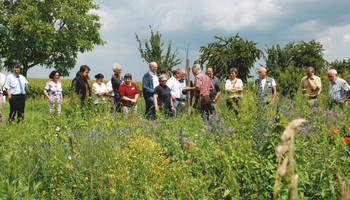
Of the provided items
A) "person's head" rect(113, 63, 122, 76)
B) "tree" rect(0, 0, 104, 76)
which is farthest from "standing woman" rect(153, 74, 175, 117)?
"tree" rect(0, 0, 104, 76)

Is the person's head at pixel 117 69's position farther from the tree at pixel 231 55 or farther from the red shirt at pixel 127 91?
the tree at pixel 231 55

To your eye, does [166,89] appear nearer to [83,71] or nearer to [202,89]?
[202,89]

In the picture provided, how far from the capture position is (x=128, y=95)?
273 inches

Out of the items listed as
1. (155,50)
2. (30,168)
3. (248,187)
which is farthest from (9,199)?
(155,50)

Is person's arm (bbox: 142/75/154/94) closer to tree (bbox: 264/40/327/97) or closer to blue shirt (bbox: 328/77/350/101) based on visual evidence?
blue shirt (bbox: 328/77/350/101)

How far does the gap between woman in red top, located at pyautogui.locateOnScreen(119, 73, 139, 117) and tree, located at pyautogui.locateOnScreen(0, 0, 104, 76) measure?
20884 millimetres

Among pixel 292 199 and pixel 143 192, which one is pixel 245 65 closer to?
pixel 143 192

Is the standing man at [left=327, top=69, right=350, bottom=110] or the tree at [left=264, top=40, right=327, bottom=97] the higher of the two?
the tree at [left=264, top=40, right=327, bottom=97]

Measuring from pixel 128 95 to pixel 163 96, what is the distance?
83 centimetres

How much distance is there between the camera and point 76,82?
277 inches

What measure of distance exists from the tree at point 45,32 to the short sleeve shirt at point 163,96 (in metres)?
21.5

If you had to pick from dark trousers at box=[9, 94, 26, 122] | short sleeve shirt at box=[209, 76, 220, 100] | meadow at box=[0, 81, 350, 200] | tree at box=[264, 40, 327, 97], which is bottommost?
meadow at box=[0, 81, 350, 200]

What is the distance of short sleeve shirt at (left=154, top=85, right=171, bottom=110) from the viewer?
6.61 m

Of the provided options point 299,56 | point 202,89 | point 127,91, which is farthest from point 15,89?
point 299,56
